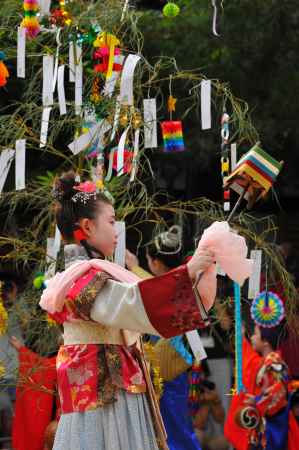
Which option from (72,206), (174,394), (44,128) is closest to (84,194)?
(72,206)

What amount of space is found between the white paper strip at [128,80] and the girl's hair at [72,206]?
807 millimetres

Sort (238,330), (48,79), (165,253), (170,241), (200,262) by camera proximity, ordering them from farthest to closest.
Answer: (165,253) < (170,241) < (238,330) < (48,79) < (200,262)

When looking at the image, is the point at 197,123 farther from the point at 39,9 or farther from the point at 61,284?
the point at 61,284

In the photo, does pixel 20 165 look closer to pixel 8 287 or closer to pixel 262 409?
pixel 8 287

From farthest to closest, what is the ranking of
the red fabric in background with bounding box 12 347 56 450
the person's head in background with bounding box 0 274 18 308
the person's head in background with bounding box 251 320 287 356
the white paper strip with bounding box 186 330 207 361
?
the person's head in background with bounding box 251 320 287 356, the person's head in background with bounding box 0 274 18 308, the red fabric in background with bounding box 12 347 56 450, the white paper strip with bounding box 186 330 207 361

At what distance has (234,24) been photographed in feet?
18.8

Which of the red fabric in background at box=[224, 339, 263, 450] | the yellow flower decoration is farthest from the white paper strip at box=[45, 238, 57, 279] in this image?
the red fabric in background at box=[224, 339, 263, 450]

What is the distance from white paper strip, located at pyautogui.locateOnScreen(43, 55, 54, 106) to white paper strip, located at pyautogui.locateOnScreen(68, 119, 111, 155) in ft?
0.63

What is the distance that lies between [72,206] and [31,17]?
124 cm

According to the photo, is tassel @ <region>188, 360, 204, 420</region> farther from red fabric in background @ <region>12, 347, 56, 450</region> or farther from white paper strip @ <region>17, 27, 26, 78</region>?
white paper strip @ <region>17, 27, 26, 78</region>

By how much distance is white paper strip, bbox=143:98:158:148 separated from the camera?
416cm

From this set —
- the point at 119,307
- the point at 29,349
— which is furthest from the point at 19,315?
the point at 119,307

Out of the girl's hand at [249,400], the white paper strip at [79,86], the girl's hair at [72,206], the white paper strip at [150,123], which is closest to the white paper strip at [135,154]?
the white paper strip at [150,123]

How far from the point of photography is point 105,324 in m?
2.94
